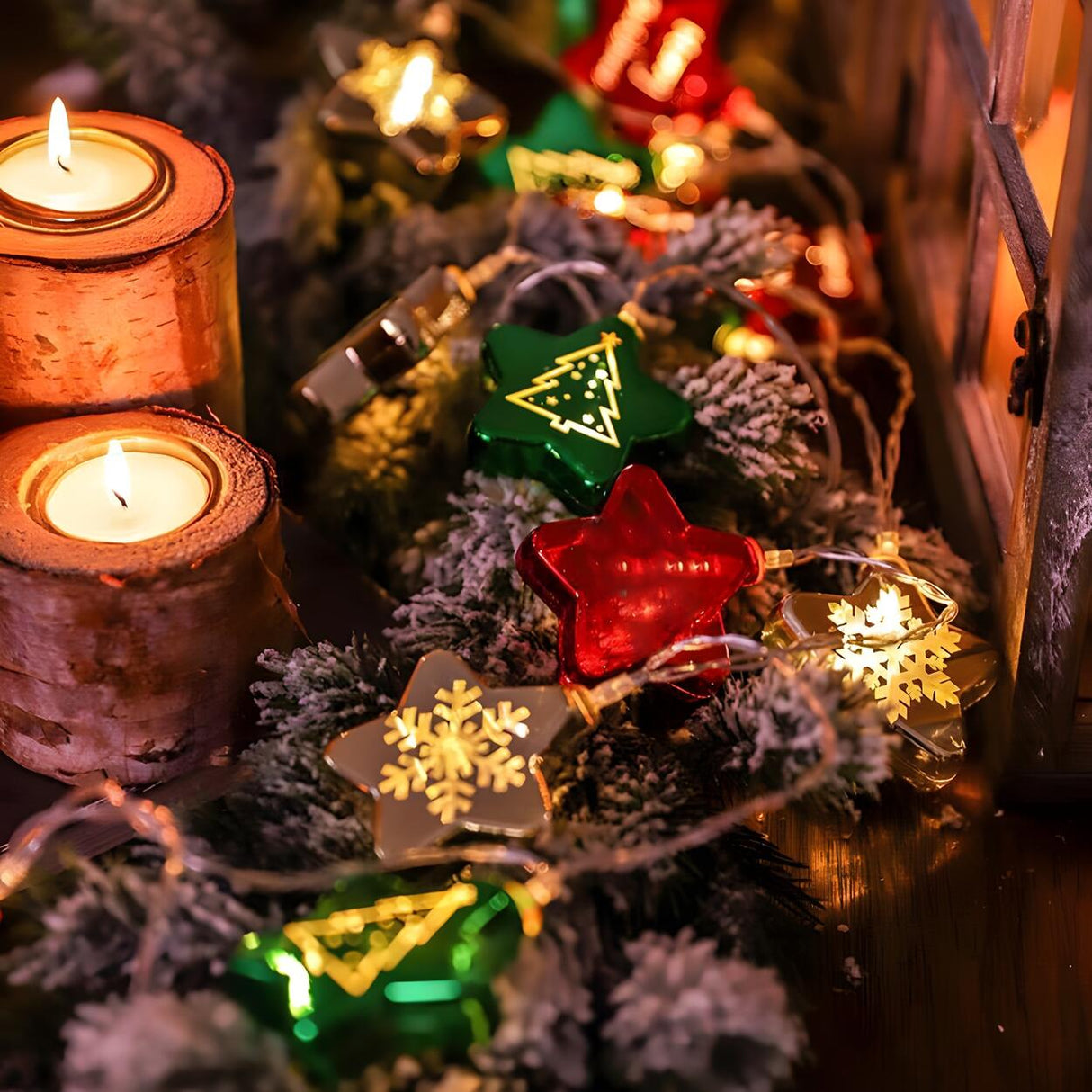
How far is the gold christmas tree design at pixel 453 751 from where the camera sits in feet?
2.40

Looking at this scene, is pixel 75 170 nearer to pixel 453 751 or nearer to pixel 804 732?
pixel 453 751

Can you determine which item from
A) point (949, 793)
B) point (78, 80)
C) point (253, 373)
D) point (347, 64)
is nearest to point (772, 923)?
point (949, 793)

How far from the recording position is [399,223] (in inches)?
45.5

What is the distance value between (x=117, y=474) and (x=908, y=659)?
495 mm

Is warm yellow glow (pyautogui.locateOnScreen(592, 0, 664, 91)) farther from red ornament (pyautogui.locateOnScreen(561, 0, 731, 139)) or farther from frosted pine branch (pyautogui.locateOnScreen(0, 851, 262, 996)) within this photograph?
frosted pine branch (pyautogui.locateOnScreen(0, 851, 262, 996))

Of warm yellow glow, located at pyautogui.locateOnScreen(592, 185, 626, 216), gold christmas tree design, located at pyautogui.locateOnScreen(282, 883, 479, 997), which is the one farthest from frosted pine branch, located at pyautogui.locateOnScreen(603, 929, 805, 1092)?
warm yellow glow, located at pyautogui.locateOnScreen(592, 185, 626, 216)

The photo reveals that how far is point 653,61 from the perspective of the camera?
1352 millimetres

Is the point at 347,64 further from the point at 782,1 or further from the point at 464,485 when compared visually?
the point at 782,1

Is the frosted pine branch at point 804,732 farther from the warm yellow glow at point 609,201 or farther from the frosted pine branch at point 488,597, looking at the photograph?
the warm yellow glow at point 609,201

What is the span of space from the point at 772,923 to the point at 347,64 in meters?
0.83

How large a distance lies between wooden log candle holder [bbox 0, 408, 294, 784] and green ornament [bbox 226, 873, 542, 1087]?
0.61ft

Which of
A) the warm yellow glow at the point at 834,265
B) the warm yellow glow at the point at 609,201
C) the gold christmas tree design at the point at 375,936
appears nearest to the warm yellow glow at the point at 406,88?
the warm yellow glow at the point at 609,201

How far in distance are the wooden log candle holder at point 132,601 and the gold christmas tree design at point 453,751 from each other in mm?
135

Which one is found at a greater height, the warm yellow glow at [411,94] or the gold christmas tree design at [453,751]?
the warm yellow glow at [411,94]
